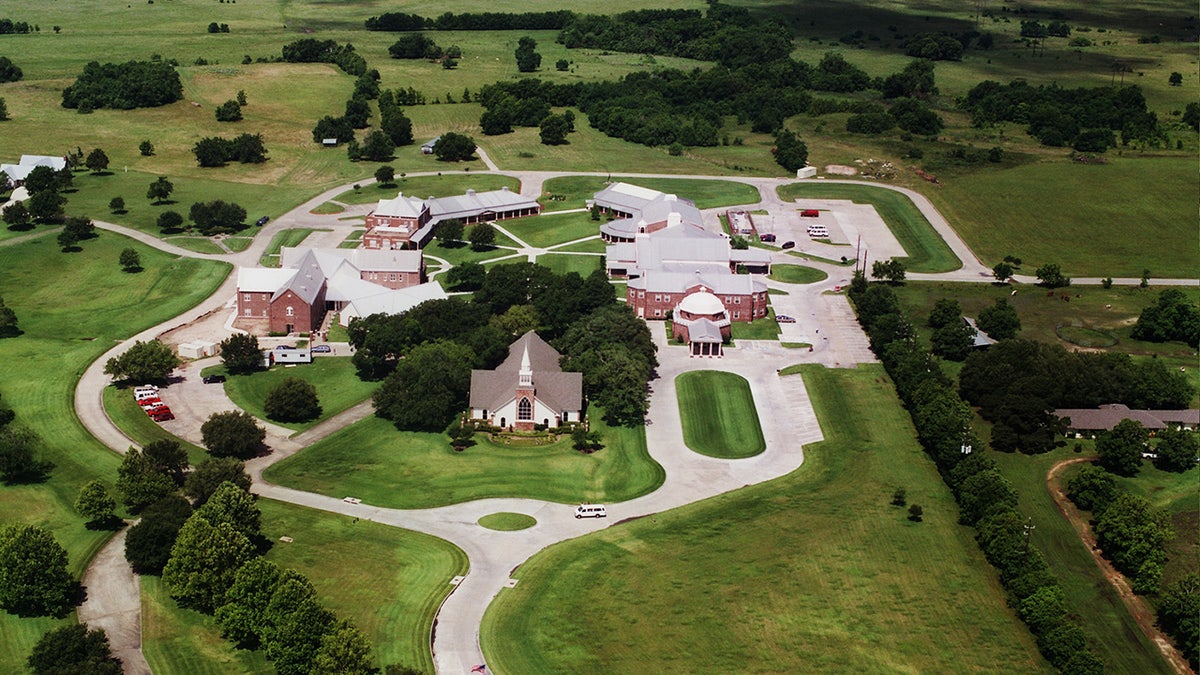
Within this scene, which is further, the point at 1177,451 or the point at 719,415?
the point at 719,415

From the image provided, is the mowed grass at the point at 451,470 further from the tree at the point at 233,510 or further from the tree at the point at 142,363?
the tree at the point at 142,363

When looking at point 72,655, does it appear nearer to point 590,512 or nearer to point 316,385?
point 590,512

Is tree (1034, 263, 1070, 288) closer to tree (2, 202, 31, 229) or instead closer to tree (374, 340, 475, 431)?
tree (374, 340, 475, 431)

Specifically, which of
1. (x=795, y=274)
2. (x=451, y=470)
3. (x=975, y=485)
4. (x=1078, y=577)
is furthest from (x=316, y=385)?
(x=1078, y=577)

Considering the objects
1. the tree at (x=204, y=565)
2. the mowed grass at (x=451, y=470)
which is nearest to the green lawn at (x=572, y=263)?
the mowed grass at (x=451, y=470)

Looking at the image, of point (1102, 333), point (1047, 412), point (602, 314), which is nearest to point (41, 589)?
point (602, 314)

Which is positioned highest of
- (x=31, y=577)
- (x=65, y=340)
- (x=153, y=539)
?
(x=153, y=539)

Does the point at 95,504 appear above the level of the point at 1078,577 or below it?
above
